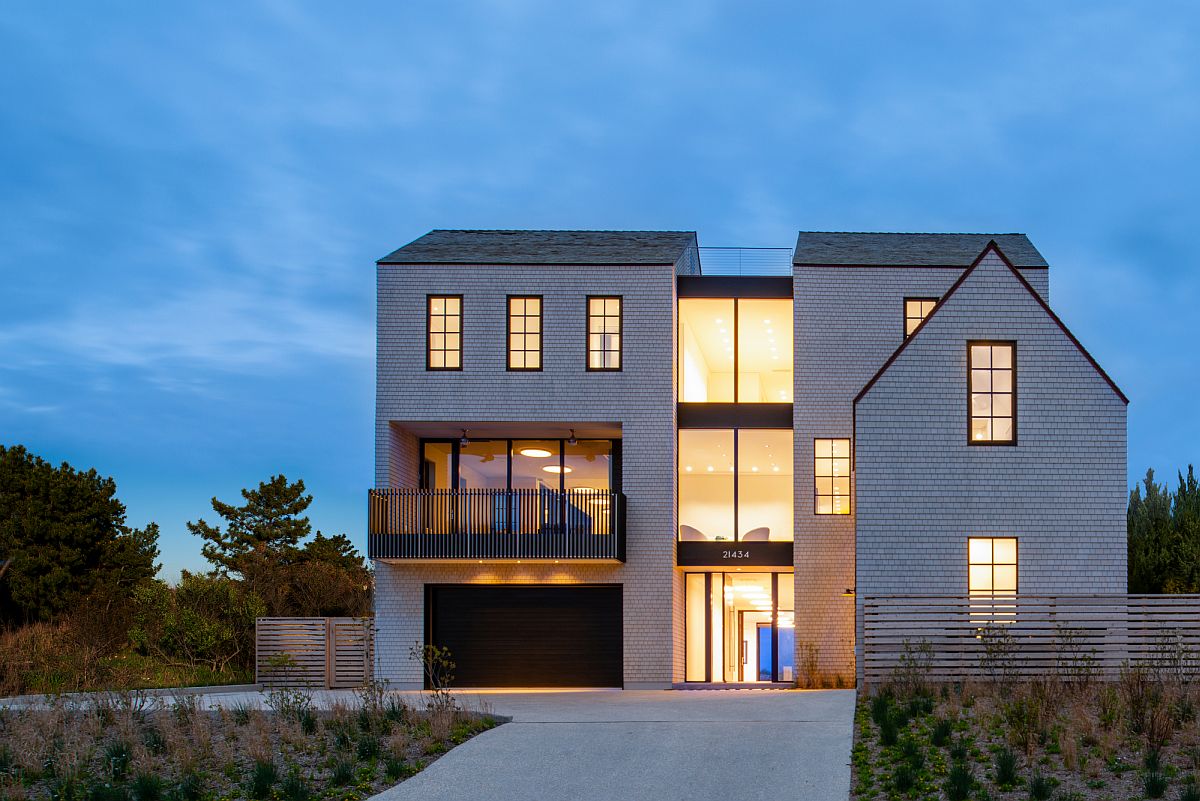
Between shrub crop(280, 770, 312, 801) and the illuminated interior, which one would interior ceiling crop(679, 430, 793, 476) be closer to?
the illuminated interior

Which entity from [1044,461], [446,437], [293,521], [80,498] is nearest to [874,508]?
[1044,461]

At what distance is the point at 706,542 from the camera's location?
89.6 ft

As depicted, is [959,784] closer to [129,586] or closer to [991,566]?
[991,566]

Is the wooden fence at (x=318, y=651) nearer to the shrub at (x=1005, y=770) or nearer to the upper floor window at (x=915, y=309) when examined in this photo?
the upper floor window at (x=915, y=309)

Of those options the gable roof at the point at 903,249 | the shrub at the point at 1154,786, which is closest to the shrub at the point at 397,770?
the shrub at the point at 1154,786

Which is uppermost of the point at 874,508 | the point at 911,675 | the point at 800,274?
the point at 800,274

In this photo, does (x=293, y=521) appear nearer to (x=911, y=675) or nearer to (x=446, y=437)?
(x=446, y=437)

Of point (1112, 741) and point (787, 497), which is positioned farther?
point (787, 497)

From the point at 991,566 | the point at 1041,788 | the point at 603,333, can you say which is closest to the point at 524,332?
the point at 603,333

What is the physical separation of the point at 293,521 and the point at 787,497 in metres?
33.9

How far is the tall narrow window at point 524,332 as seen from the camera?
89.1 ft

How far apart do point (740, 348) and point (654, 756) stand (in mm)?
14042

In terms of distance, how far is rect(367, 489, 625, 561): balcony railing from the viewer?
2614 cm

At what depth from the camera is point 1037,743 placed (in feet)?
46.9
